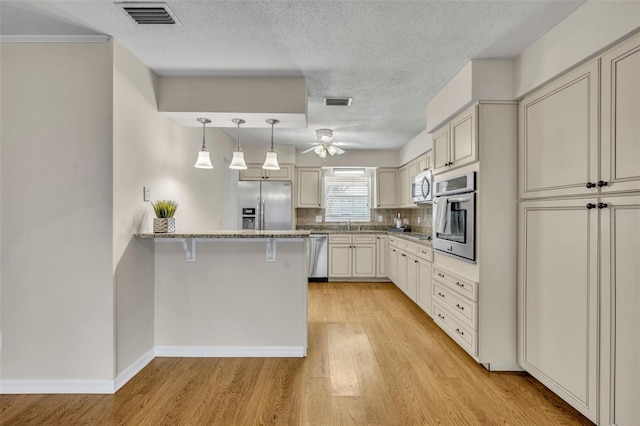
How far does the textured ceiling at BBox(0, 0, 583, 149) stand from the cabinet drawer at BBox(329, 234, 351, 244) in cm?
305

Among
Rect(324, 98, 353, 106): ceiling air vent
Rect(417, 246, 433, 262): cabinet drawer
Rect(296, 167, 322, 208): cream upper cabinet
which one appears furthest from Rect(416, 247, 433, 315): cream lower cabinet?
Rect(296, 167, 322, 208): cream upper cabinet

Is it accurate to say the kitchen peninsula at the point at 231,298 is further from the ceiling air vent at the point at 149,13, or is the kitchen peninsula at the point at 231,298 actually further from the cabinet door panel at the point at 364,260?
the cabinet door panel at the point at 364,260

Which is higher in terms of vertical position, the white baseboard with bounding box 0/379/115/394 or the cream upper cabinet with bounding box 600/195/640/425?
the cream upper cabinet with bounding box 600/195/640/425

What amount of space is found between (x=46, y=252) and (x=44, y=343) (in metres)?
0.62

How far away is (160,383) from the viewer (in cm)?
227

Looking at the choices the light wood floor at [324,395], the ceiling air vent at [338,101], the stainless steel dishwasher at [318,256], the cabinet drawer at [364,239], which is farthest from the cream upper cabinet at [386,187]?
the light wood floor at [324,395]

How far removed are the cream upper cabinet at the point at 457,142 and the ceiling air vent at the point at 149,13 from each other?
2.23m

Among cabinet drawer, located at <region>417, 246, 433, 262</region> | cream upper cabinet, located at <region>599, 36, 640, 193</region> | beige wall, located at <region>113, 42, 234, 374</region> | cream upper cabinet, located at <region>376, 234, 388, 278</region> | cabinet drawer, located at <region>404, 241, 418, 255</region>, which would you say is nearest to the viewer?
cream upper cabinet, located at <region>599, 36, 640, 193</region>

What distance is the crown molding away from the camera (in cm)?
211

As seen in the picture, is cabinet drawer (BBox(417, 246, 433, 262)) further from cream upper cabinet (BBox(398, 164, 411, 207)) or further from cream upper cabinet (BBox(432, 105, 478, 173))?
cream upper cabinet (BBox(398, 164, 411, 207))

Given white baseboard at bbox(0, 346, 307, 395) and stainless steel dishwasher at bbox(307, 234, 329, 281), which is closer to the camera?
white baseboard at bbox(0, 346, 307, 395)

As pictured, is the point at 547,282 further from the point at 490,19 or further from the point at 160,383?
the point at 160,383

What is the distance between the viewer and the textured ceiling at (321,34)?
1.82m

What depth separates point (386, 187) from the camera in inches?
234
